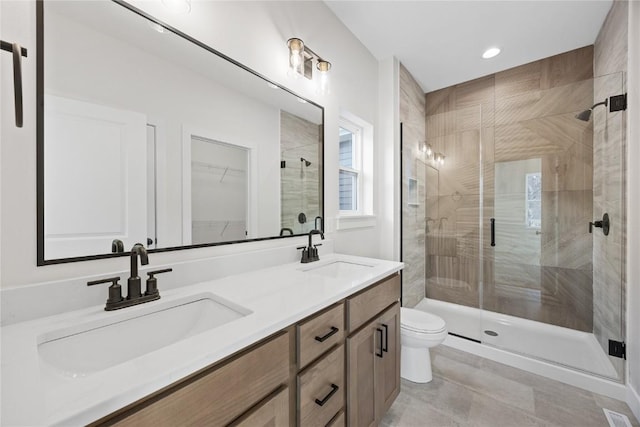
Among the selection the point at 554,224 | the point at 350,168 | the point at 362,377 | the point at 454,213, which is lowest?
the point at 362,377

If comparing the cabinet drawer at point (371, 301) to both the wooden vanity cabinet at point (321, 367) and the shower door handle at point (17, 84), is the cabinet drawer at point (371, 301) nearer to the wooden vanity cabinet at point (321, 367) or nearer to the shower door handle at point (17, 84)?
the wooden vanity cabinet at point (321, 367)

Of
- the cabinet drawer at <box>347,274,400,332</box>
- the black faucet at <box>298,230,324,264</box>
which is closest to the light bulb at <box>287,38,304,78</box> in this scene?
the black faucet at <box>298,230,324,264</box>

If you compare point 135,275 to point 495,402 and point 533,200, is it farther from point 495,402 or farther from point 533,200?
point 533,200

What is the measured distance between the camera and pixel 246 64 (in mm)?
1366

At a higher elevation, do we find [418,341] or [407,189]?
[407,189]

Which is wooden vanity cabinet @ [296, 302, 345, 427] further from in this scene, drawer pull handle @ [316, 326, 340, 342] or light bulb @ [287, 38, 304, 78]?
light bulb @ [287, 38, 304, 78]

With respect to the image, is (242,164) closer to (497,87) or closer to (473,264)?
(473,264)

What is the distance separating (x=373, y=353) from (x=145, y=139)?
1.36 meters

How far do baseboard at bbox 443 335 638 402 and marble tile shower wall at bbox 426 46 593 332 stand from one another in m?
0.71

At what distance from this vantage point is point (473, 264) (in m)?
2.90

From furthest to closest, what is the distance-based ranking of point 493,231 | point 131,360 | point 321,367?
point 493,231
point 321,367
point 131,360

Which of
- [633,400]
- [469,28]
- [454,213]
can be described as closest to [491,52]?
[469,28]

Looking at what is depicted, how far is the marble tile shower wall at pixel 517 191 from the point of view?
235cm

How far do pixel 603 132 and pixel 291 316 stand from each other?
9.16 feet
